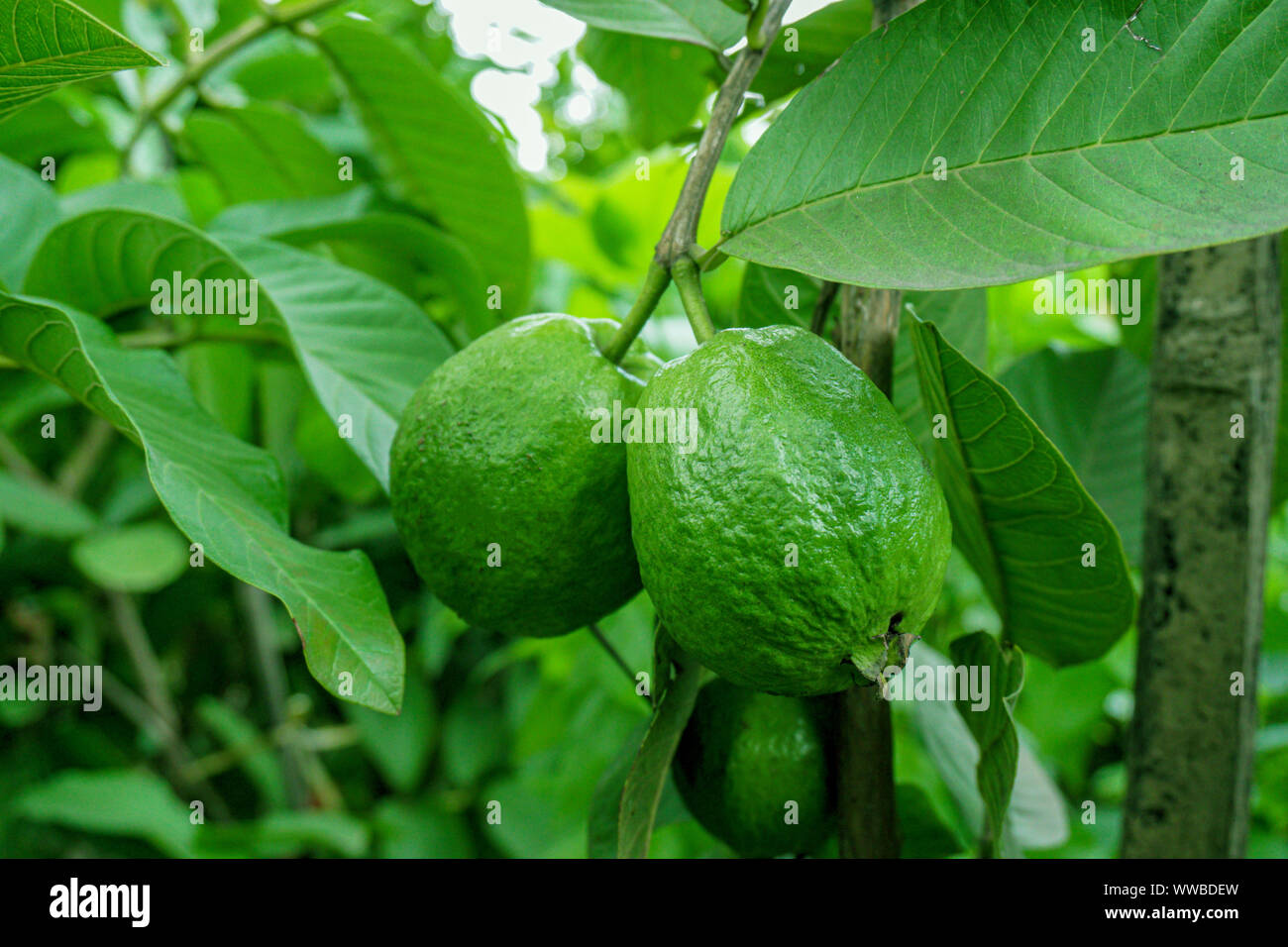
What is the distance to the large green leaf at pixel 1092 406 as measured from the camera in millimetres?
1018

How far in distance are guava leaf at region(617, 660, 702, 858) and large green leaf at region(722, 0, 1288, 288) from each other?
249 mm

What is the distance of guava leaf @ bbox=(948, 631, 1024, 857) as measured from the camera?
1.83 feet

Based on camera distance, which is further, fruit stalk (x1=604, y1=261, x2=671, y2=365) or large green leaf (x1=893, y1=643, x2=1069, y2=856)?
large green leaf (x1=893, y1=643, x2=1069, y2=856)

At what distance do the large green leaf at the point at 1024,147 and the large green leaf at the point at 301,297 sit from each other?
1.14ft

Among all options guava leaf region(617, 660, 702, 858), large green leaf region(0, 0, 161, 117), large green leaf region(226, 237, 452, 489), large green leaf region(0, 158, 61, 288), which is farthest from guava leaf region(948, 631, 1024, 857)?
large green leaf region(0, 158, 61, 288)

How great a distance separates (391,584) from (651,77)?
4.04ft

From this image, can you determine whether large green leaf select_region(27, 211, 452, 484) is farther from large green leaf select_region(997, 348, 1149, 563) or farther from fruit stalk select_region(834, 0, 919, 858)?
large green leaf select_region(997, 348, 1149, 563)

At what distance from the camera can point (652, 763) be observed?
57cm

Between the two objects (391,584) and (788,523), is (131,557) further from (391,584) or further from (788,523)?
(788,523)

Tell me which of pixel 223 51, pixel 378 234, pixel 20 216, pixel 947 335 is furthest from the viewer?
pixel 223 51

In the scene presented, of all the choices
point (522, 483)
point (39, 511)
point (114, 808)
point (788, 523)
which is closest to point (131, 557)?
point (39, 511)

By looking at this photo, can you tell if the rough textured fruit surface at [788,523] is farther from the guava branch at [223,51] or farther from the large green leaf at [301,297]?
the guava branch at [223,51]

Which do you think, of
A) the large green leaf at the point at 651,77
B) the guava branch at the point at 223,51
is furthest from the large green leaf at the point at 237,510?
A: the large green leaf at the point at 651,77
